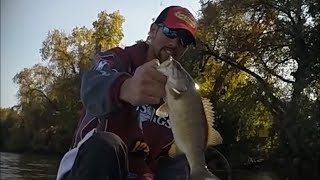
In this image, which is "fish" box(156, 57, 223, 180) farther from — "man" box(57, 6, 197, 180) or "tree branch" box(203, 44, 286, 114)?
"tree branch" box(203, 44, 286, 114)

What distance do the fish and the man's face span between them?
0.72 ft

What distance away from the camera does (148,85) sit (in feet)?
2.56

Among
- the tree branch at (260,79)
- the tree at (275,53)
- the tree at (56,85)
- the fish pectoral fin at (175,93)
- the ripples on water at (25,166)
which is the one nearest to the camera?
the fish pectoral fin at (175,93)

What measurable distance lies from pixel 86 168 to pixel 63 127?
4.71 meters

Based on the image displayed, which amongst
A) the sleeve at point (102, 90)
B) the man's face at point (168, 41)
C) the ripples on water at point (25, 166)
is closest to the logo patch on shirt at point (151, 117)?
the man's face at point (168, 41)

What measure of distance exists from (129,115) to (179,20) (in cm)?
21

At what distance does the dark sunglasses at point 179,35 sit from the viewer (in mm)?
1008

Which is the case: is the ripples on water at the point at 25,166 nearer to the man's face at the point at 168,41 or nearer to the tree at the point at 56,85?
the tree at the point at 56,85

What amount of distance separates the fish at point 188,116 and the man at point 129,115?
0.07ft

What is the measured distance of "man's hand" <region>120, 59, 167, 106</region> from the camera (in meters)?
0.77

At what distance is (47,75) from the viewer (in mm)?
6238

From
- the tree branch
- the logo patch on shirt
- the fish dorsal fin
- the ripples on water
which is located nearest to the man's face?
the logo patch on shirt

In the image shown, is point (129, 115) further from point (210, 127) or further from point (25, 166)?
point (25, 166)

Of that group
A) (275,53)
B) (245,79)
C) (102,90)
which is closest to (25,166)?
(245,79)
